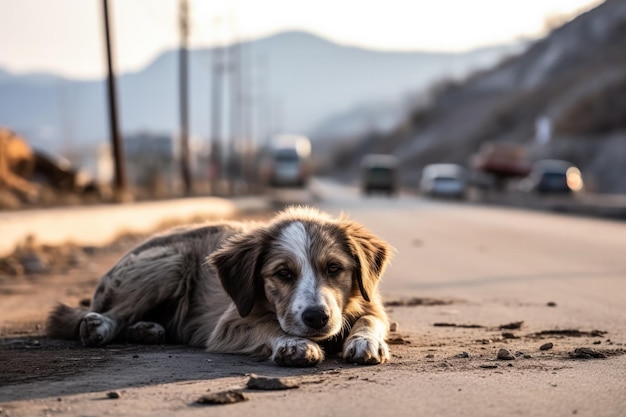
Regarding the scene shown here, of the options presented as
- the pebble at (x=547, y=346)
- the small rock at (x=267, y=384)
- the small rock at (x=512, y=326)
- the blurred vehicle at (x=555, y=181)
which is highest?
the small rock at (x=267, y=384)

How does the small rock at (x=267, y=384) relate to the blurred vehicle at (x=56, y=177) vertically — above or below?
above

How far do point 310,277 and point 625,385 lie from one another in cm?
Answer: 205

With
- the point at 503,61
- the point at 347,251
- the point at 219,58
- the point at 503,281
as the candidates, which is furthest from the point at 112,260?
the point at 503,61

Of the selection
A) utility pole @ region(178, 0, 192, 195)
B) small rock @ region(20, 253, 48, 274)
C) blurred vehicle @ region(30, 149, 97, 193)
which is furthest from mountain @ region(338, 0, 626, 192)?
small rock @ region(20, 253, 48, 274)

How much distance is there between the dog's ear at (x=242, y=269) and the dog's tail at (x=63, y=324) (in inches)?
60.8

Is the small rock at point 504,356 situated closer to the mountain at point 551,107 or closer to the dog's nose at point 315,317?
the dog's nose at point 315,317

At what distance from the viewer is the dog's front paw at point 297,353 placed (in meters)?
6.34

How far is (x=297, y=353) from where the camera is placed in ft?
20.8

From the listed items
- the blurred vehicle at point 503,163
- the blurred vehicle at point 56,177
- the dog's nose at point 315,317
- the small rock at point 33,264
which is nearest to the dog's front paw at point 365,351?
the dog's nose at point 315,317

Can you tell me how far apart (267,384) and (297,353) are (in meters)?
0.79

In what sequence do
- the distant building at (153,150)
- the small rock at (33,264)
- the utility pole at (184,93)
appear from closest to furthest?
the small rock at (33,264) < the utility pole at (184,93) < the distant building at (153,150)

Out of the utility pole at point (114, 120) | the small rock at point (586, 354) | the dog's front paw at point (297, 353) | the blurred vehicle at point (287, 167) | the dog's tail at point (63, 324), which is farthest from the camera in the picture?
the blurred vehicle at point (287, 167)

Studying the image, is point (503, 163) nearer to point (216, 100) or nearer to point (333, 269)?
point (216, 100)

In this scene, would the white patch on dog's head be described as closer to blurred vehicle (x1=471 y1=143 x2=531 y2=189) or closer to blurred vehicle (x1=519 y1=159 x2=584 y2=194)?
blurred vehicle (x1=519 y1=159 x2=584 y2=194)
